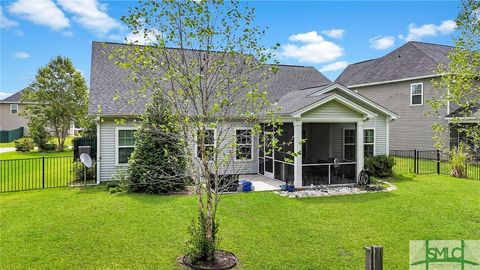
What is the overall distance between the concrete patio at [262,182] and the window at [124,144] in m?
5.09

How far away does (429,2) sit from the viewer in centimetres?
1324

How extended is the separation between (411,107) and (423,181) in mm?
10649

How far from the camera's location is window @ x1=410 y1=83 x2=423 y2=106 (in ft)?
76.3

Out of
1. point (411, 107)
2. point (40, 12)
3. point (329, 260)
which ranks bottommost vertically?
point (329, 260)

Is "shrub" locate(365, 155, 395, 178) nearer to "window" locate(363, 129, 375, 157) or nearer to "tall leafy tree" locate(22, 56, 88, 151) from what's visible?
"window" locate(363, 129, 375, 157)

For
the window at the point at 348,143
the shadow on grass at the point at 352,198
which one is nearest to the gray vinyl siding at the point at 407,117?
the window at the point at 348,143

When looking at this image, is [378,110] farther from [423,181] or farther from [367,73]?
[367,73]

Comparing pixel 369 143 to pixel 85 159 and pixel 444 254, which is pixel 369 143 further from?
pixel 85 159

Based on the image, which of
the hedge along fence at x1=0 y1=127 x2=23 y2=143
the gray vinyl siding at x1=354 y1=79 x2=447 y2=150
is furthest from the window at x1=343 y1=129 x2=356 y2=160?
the hedge along fence at x1=0 y1=127 x2=23 y2=143

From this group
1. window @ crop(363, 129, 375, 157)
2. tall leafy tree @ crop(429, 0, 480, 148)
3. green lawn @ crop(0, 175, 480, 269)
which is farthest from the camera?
window @ crop(363, 129, 375, 157)

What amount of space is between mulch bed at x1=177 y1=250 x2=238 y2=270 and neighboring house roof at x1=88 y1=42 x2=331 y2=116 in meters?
6.00

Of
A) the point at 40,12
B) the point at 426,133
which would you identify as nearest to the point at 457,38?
the point at 40,12

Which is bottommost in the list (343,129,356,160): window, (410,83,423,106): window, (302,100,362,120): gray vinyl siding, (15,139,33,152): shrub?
(15,139,33,152): shrub

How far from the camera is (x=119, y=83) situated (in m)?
16.2
